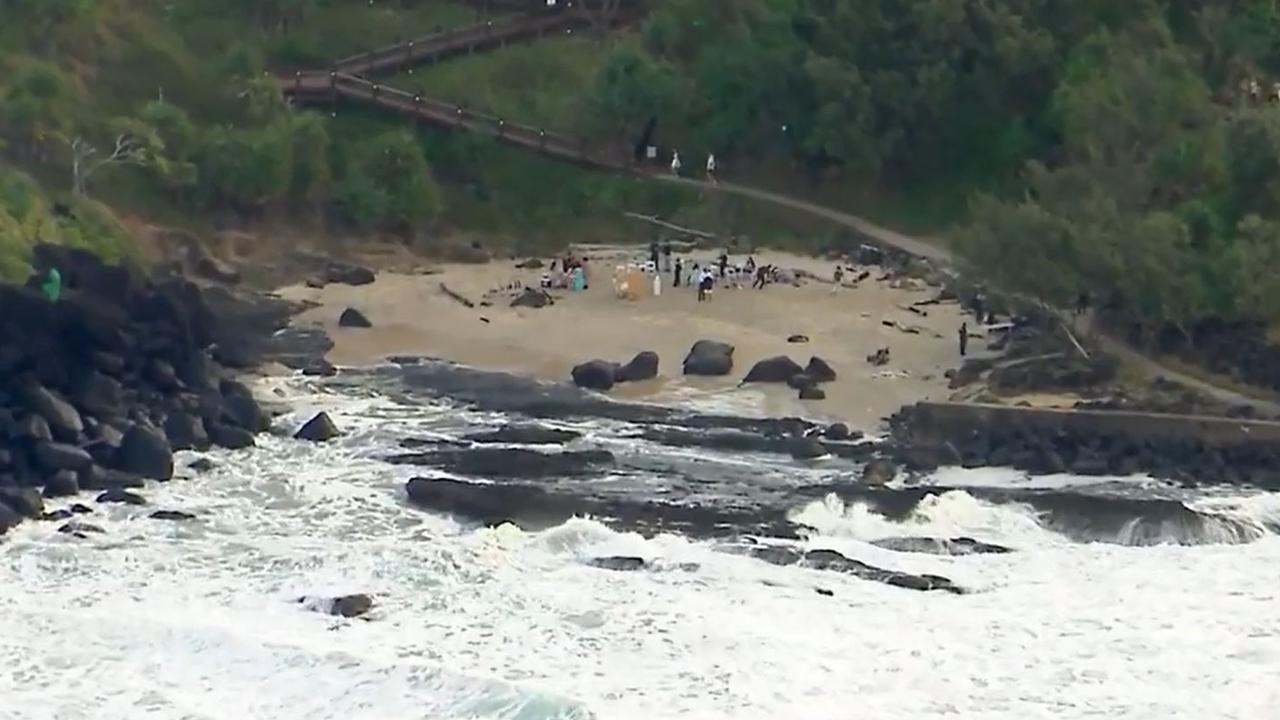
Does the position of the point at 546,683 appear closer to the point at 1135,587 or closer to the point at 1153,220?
the point at 1135,587

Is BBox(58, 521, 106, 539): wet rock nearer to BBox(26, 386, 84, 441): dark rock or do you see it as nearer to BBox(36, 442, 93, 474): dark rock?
BBox(36, 442, 93, 474): dark rock

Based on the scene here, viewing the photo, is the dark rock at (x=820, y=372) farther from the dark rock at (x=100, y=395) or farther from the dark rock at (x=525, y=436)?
the dark rock at (x=100, y=395)

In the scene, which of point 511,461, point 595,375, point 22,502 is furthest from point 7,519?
point 595,375

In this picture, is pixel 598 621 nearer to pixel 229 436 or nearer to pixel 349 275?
pixel 229 436

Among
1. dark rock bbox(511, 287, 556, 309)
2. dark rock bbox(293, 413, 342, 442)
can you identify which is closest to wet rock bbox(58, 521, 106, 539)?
dark rock bbox(293, 413, 342, 442)

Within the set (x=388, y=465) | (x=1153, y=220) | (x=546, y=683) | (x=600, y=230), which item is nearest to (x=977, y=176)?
(x=600, y=230)

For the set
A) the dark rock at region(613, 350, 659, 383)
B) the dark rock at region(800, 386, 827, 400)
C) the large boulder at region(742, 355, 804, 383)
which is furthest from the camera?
the dark rock at region(613, 350, 659, 383)

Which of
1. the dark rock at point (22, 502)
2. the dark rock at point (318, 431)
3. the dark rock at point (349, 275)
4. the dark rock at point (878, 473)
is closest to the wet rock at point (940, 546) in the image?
the dark rock at point (878, 473)
